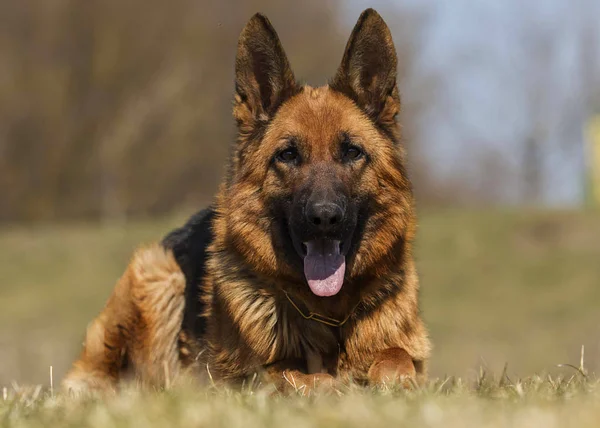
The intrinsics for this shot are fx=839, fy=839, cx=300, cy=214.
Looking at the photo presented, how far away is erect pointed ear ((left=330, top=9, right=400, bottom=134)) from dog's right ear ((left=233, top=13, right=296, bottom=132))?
14.0 inches

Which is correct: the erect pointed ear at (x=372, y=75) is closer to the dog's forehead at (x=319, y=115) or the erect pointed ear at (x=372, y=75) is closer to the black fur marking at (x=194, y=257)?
the dog's forehead at (x=319, y=115)

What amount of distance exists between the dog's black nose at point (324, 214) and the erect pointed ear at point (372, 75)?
3.24 feet

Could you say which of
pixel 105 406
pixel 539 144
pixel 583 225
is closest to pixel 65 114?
pixel 583 225

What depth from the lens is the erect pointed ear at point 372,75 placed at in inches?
213

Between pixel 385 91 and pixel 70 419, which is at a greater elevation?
pixel 385 91

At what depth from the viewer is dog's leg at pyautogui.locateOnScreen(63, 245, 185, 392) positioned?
20.7ft

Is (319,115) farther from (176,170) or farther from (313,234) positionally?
(176,170)

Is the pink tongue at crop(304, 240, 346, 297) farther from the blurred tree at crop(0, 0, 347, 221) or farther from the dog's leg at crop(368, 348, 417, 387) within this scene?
the blurred tree at crop(0, 0, 347, 221)

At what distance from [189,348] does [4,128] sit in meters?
30.9

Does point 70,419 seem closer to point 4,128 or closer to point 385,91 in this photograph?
point 385,91

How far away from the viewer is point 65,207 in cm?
3675

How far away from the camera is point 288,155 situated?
5.31 m

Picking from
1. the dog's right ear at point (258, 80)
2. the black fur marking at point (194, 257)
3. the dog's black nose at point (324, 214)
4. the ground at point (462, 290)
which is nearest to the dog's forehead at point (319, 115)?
the dog's right ear at point (258, 80)

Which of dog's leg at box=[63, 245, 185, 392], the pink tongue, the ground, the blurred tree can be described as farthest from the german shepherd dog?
the blurred tree
